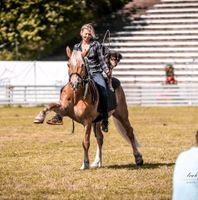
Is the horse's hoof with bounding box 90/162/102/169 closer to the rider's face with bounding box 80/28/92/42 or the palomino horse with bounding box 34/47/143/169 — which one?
the palomino horse with bounding box 34/47/143/169

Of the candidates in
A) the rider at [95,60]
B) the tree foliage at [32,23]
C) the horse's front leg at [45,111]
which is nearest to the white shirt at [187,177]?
the horse's front leg at [45,111]

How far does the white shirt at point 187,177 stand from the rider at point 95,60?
276 inches

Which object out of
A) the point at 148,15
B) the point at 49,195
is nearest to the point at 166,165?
the point at 49,195

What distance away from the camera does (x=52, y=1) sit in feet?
142

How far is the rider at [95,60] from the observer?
41.2ft

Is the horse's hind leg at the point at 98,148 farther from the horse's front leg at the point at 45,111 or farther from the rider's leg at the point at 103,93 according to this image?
the horse's front leg at the point at 45,111

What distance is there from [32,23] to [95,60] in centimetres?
3001

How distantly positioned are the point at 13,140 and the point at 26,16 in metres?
25.2

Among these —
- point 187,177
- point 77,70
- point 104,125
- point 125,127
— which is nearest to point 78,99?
point 77,70

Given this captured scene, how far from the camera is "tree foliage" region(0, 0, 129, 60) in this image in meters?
42.5

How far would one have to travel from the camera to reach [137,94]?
39125 millimetres

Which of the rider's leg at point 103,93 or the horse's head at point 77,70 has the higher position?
the horse's head at point 77,70

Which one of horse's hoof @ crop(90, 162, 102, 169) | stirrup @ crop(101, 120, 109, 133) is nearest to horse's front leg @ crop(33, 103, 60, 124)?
stirrup @ crop(101, 120, 109, 133)

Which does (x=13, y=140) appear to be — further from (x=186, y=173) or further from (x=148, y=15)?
(x=148, y=15)
